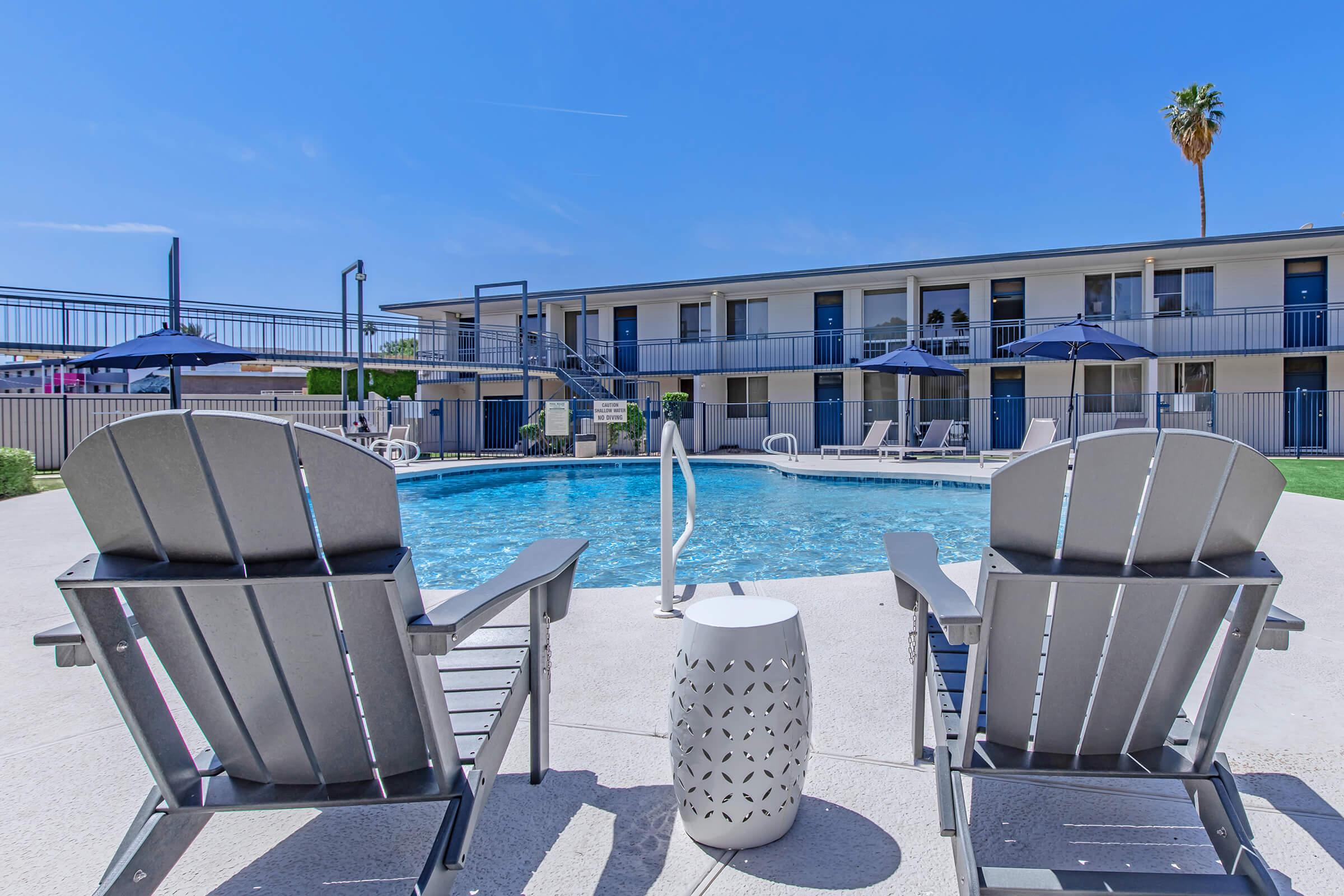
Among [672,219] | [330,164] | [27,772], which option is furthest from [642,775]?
[672,219]

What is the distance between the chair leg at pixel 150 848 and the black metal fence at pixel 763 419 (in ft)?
48.1

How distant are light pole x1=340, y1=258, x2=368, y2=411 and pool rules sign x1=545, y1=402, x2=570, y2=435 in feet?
15.2

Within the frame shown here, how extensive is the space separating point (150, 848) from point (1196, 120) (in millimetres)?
32947

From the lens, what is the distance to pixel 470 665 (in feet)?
6.81

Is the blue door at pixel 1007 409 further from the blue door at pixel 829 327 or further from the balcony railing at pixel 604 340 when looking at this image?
the blue door at pixel 829 327

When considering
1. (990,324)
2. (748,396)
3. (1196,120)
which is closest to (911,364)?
(990,324)

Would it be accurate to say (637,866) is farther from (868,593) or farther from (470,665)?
(868,593)

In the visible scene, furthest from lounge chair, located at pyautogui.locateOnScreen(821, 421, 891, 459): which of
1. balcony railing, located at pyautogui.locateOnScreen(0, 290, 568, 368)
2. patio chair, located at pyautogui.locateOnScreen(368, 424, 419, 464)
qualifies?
patio chair, located at pyautogui.locateOnScreen(368, 424, 419, 464)

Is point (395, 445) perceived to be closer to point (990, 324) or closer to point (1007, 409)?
point (990, 324)

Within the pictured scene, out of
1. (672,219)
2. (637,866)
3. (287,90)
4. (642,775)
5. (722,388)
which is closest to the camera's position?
(637,866)

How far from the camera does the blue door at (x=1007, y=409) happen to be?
1848 cm

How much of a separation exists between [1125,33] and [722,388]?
13.9 metres

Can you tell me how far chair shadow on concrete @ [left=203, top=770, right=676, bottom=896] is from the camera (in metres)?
1.58

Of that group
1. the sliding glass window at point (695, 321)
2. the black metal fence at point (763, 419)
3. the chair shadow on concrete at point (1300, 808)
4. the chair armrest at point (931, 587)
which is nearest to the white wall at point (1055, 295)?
the black metal fence at point (763, 419)
